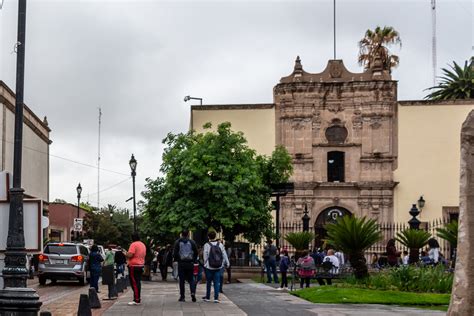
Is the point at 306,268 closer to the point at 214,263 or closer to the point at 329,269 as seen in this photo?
the point at 329,269

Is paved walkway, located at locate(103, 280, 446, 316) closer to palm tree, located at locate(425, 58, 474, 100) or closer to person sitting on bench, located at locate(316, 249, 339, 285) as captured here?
person sitting on bench, located at locate(316, 249, 339, 285)

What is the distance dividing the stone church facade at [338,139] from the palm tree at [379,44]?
42.3ft

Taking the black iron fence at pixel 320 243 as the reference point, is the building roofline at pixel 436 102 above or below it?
above

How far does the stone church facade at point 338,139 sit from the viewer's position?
52.0 metres

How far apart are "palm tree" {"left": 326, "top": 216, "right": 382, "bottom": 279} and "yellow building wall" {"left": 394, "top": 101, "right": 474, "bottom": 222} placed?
96.5 feet

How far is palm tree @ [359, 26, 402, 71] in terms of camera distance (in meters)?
64.7

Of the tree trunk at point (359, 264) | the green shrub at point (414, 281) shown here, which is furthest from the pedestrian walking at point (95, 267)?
the green shrub at point (414, 281)

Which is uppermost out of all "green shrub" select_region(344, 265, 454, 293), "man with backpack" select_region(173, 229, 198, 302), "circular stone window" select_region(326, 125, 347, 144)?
"circular stone window" select_region(326, 125, 347, 144)

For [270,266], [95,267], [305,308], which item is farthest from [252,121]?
[305,308]

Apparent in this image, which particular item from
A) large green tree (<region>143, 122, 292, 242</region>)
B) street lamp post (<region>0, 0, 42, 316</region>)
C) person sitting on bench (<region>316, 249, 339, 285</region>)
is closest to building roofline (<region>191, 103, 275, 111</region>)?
large green tree (<region>143, 122, 292, 242</region>)

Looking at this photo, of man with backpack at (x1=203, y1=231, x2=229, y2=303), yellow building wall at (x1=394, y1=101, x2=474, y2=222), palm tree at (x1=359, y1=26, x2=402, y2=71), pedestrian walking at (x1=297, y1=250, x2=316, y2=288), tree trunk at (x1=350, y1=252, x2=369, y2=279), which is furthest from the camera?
palm tree at (x1=359, y1=26, x2=402, y2=71)

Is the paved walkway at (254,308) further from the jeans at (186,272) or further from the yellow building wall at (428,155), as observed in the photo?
the yellow building wall at (428,155)

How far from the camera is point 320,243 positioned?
5078 centimetres

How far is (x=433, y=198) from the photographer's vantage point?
52.0 metres
